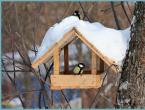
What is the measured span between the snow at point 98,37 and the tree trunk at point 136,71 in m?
0.12

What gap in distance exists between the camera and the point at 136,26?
2732 millimetres

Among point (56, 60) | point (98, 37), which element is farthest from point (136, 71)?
point (56, 60)

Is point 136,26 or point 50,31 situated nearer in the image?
point 136,26

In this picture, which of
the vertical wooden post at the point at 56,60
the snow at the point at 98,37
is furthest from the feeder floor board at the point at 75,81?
the snow at the point at 98,37

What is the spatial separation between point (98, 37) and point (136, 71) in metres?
0.34

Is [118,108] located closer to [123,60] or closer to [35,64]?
[123,60]

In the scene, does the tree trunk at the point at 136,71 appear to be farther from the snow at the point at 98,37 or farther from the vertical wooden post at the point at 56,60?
the vertical wooden post at the point at 56,60

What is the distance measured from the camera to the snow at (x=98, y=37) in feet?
9.34

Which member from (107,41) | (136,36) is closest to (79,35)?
(107,41)

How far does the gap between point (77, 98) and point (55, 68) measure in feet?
18.2

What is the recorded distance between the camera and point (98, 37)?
2.87m

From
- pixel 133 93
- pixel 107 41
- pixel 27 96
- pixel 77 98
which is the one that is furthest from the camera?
pixel 77 98

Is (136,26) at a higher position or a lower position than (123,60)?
higher

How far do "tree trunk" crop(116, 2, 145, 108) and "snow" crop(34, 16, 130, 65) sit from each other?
0.38 ft
